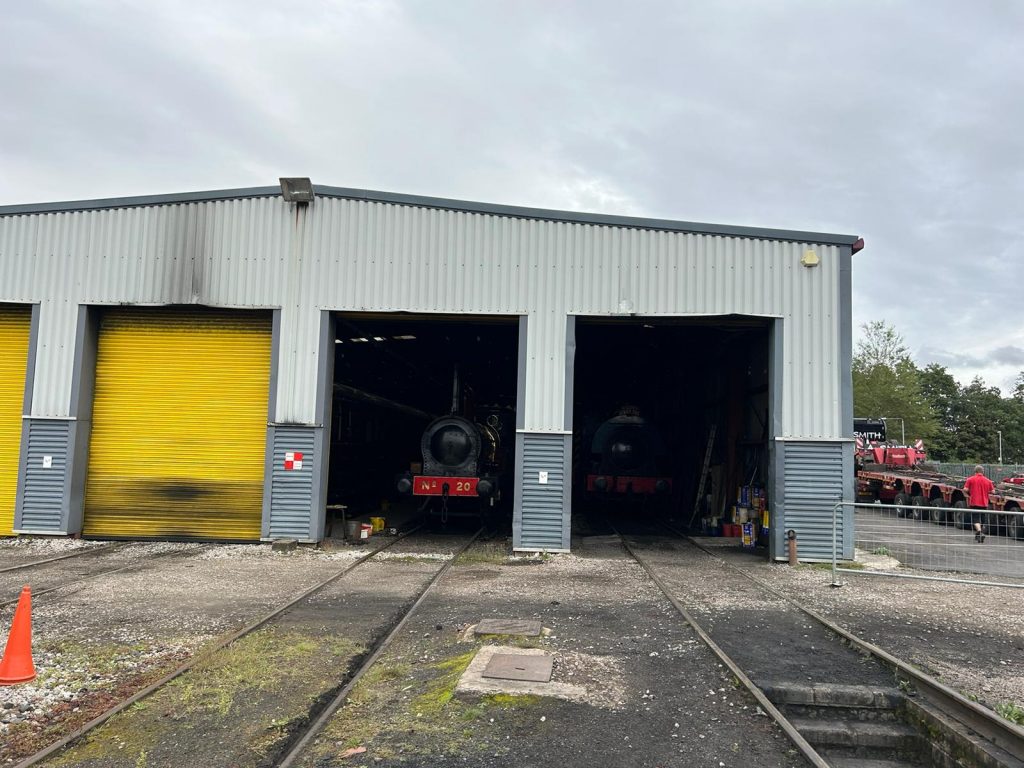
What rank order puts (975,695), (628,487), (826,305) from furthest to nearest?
(628,487) → (826,305) → (975,695)

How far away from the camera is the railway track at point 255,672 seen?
4.18 meters

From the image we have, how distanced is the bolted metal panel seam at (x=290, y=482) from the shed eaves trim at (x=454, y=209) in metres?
4.57

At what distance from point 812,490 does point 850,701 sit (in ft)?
24.0

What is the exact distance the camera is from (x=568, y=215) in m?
12.8

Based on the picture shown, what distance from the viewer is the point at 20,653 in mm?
5457

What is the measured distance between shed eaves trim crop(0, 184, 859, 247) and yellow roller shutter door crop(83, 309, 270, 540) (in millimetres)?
2161

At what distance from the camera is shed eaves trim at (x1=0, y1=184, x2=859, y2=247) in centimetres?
1265

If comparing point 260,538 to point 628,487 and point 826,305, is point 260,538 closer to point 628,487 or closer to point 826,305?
point 628,487

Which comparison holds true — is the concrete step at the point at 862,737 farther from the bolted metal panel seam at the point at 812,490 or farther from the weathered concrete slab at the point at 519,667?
the bolted metal panel seam at the point at 812,490

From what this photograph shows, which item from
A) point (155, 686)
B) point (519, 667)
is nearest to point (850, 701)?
point (519, 667)

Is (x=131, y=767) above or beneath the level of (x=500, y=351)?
beneath

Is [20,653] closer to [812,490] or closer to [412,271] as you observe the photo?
[412,271]

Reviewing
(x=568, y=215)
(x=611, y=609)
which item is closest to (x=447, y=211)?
(x=568, y=215)

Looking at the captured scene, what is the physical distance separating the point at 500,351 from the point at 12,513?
12382 millimetres
